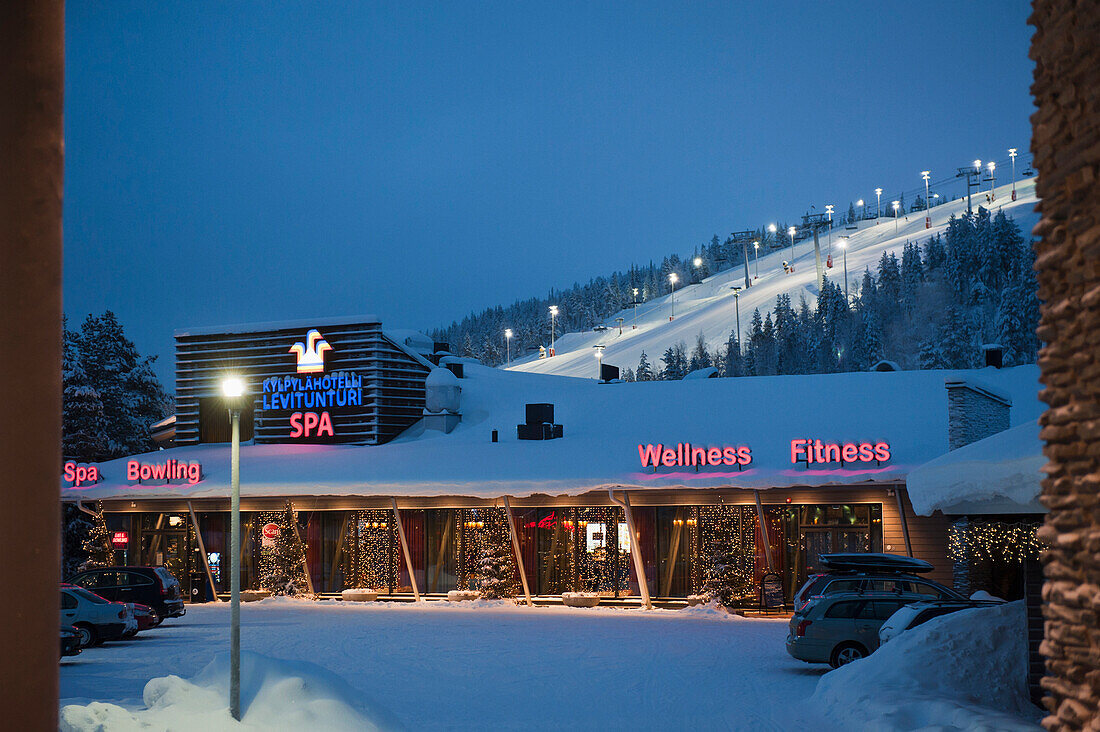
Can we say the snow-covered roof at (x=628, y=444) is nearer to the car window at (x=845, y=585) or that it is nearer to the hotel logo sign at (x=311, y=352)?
the hotel logo sign at (x=311, y=352)

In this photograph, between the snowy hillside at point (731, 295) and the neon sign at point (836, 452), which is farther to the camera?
the snowy hillside at point (731, 295)

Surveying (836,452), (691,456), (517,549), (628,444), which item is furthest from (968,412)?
(517,549)

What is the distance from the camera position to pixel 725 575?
29.6 meters

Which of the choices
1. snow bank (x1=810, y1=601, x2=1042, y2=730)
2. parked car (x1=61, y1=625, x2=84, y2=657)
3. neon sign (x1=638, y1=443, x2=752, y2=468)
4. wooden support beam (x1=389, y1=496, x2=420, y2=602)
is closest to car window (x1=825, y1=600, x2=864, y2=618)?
snow bank (x1=810, y1=601, x2=1042, y2=730)

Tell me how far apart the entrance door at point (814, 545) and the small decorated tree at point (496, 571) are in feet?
28.5

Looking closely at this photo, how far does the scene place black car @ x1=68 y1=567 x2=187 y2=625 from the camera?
86.7ft

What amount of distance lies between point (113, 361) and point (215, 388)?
29.3m

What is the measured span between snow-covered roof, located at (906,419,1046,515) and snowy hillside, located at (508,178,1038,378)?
89454 millimetres

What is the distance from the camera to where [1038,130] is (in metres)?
7.20

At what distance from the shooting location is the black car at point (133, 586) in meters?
26.4

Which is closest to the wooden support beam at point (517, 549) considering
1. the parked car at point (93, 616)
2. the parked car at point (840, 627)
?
the parked car at point (93, 616)

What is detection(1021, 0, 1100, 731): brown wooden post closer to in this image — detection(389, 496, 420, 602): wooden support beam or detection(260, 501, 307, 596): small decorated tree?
detection(389, 496, 420, 602): wooden support beam

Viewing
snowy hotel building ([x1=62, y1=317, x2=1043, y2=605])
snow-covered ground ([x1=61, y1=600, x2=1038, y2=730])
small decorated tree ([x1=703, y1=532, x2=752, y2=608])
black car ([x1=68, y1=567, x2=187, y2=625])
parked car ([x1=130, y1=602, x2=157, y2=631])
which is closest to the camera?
snow-covered ground ([x1=61, y1=600, x2=1038, y2=730])

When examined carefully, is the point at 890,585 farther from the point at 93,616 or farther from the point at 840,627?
the point at 93,616
